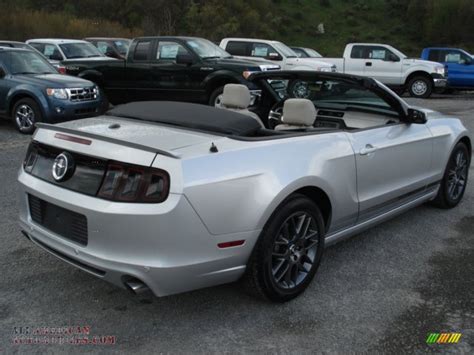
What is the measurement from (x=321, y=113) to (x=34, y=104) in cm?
626

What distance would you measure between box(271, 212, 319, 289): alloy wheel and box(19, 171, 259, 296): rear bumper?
372mm

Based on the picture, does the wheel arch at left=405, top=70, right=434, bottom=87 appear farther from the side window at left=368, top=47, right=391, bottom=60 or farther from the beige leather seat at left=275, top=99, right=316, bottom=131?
the beige leather seat at left=275, top=99, right=316, bottom=131

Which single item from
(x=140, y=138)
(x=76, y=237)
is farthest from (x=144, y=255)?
(x=140, y=138)

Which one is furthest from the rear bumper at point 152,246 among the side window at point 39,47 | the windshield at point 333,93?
the side window at point 39,47

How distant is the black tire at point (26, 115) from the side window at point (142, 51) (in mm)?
3220

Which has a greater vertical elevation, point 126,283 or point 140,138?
point 140,138

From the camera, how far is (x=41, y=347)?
2.74 m

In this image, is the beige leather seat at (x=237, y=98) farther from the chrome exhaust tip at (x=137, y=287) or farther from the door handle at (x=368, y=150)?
the chrome exhaust tip at (x=137, y=287)

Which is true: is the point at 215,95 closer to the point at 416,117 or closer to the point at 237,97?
the point at 237,97

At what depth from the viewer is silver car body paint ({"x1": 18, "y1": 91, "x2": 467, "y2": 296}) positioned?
2.64 metres

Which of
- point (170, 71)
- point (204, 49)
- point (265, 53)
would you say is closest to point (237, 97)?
point (170, 71)

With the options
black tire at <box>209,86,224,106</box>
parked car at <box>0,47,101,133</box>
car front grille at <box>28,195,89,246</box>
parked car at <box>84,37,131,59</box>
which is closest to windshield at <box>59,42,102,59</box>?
parked car at <box>84,37,131,59</box>

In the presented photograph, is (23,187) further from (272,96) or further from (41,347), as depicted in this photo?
(272,96)

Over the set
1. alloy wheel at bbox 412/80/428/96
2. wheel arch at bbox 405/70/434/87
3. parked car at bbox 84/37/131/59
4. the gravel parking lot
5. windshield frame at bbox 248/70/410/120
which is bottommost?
alloy wheel at bbox 412/80/428/96
